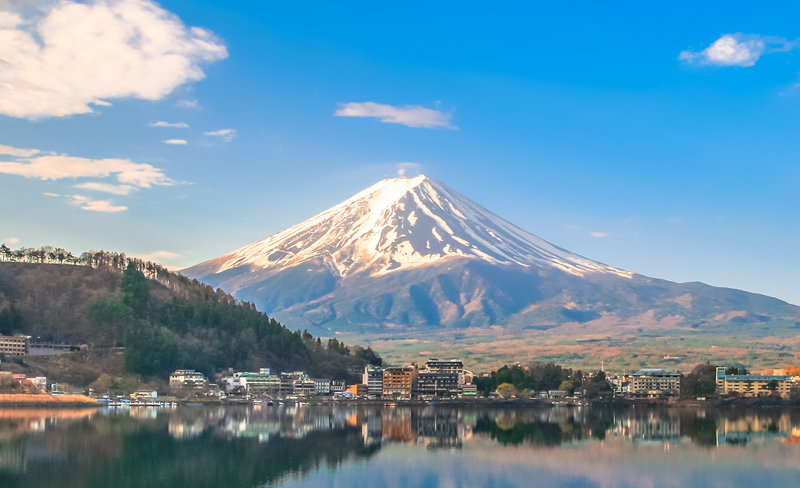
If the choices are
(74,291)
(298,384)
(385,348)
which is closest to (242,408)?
(298,384)

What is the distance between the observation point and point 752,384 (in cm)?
9800

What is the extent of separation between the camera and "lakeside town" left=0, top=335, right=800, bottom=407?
85.5 metres

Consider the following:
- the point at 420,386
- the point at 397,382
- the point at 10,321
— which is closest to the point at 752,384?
the point at 420,386

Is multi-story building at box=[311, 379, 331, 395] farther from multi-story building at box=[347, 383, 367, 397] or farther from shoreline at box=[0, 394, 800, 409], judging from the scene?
shoreline at box=[0, 394, 800, 409]

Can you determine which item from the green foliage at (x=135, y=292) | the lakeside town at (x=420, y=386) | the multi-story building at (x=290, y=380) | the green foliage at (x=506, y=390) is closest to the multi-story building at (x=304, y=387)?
the lakeside town at (x=420, y=386)

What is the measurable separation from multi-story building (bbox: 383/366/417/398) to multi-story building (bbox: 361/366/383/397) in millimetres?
793

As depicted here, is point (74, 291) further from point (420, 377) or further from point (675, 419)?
point (675, 419)

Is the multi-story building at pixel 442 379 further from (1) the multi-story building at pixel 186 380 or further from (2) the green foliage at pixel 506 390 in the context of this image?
(1) the multi-story building at pixel 186 380

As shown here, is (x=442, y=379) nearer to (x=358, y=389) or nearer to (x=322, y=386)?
(x=358, y=389)

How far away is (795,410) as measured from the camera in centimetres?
8469

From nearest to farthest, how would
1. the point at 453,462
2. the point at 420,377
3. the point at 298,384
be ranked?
the point at 453,462 → the point at 298,384 → the point at 420,377

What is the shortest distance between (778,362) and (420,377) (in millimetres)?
62241

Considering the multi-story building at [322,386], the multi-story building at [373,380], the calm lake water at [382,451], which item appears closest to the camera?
the calm lake water at [382,451]

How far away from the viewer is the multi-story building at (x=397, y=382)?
10194 centimetres
